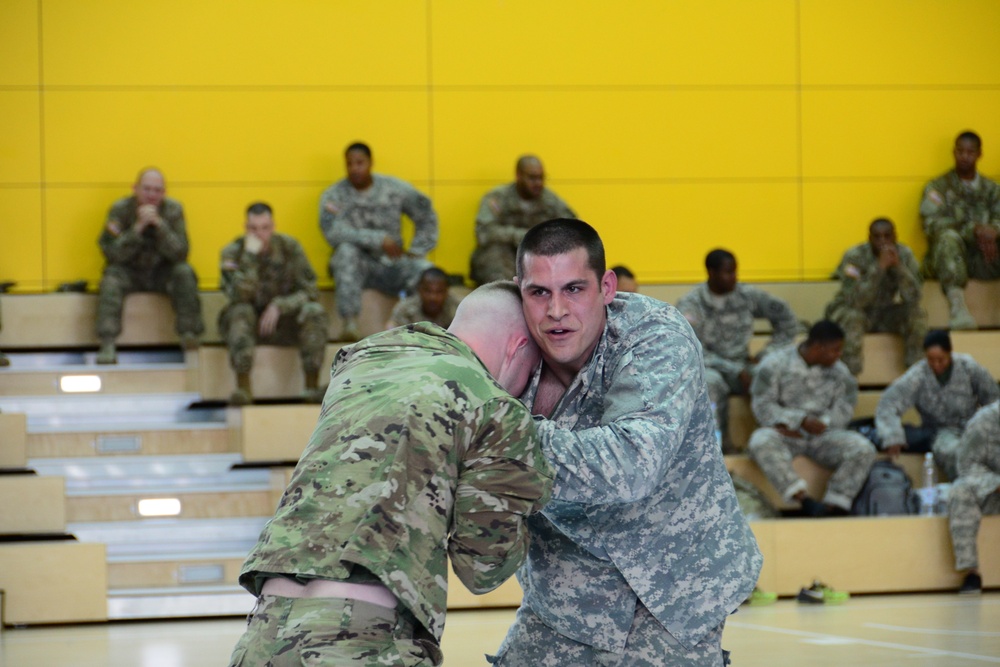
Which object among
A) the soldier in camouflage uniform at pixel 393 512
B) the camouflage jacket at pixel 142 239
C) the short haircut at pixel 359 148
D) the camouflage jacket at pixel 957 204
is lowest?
the soldier in camouflage uniform at pixel 393 512

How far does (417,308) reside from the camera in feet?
27.9

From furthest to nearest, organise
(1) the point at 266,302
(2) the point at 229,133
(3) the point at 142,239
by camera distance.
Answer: (2) the point at 229,133 → (3) the point at 142,239 → (1) the point at 266,302

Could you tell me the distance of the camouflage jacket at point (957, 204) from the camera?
34.2 feet

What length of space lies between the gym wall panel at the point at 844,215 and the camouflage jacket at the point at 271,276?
4550mm

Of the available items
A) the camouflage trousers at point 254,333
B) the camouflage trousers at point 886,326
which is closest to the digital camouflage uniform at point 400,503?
the camouflage trousers at point 254,333

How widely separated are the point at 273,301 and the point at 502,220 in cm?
195

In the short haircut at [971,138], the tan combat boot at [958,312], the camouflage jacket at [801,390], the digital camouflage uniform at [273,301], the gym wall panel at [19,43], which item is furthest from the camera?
the short haircut at [971,138]

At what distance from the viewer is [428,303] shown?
27.8 ft

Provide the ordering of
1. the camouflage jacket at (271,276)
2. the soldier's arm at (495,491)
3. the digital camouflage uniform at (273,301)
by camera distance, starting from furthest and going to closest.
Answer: the camouflage jacket at (271,276), the digital camouflage uniform at (273,301), the soldier's arm at (495,491)

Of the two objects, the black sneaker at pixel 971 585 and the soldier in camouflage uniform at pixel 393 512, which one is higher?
the soldier in camouflage uniform at pixel 393 512

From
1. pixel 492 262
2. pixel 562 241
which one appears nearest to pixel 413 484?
pixel 562 241

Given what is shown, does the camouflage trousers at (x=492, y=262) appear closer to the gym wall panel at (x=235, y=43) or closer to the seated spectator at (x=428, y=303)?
the seated spectator at (x=428, y=303)

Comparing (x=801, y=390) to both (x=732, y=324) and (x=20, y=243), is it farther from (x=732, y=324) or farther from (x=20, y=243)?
(x=20, y=243)

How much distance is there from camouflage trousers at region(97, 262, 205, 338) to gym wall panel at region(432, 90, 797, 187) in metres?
2.45
